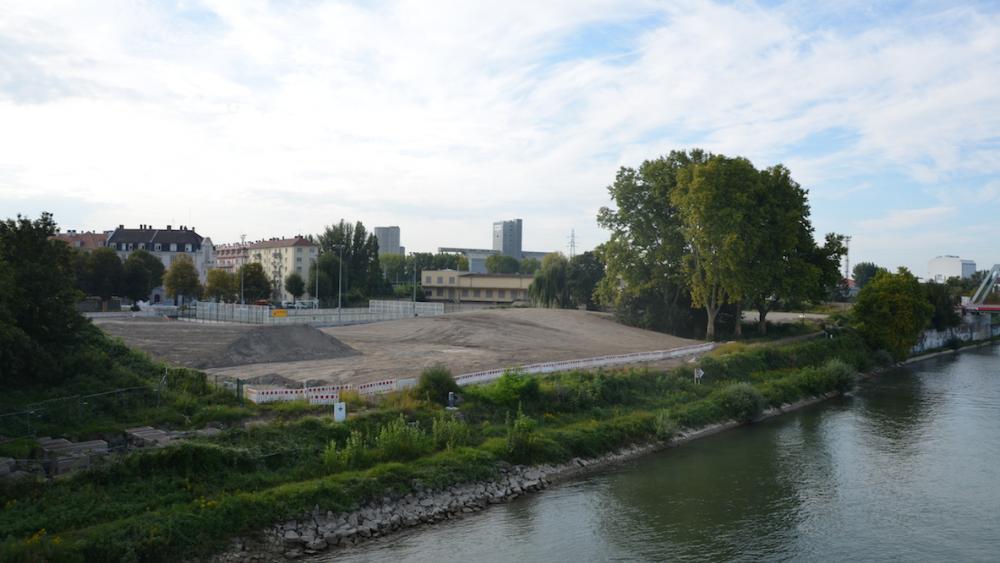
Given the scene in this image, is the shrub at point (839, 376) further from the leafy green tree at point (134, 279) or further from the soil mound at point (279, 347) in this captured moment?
the leafy green tree at point (134, 279)

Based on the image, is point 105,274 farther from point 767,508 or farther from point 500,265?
point 500,265

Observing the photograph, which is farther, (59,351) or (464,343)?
(464,343)

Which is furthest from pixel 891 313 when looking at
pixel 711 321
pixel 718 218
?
pixel 718 218

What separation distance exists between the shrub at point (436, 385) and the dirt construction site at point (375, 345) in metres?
4.53

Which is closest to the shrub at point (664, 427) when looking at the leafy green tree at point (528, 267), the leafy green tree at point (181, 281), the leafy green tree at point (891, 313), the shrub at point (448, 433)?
the shrub at point (448, 433)

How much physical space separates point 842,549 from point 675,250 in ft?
131

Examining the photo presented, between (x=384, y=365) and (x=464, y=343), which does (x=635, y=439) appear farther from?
(x=464, y=343)

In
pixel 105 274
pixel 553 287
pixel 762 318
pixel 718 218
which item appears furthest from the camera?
pixel 553 287

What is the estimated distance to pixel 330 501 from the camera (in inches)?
763

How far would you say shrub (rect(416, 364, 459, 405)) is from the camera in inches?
1112

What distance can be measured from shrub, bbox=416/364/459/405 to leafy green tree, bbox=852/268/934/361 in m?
44.1

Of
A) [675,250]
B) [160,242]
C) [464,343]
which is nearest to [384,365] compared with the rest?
[464,343]

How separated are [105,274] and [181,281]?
→ 7036 mm

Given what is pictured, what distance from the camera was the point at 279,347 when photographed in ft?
133
